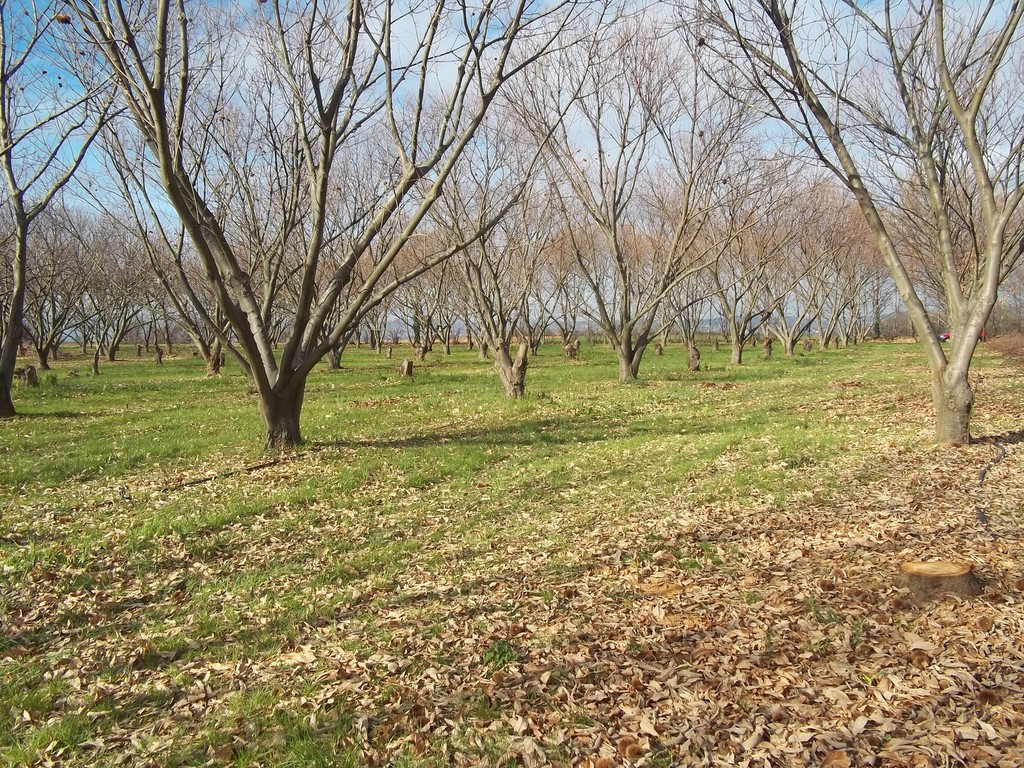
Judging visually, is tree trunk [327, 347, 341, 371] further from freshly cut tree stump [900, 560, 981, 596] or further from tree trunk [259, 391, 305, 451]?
freshly cut tree stump [900, 560, 981, 596]

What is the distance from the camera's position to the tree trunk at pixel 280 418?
993 cm

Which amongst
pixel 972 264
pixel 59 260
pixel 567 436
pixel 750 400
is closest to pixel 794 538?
pixel 567 436

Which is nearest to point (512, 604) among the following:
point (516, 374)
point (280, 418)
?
point (280, 418)

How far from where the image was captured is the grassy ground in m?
3.31

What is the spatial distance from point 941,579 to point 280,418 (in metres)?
8.94

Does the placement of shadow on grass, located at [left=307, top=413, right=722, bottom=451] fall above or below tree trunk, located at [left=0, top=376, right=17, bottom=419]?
below

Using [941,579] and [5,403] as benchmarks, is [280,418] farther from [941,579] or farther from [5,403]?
[941,579]

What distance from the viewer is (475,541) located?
249 inches

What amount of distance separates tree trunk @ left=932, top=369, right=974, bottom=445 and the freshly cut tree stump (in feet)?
16.7

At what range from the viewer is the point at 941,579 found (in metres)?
4.42

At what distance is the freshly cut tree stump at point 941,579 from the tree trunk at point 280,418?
8.59 metres

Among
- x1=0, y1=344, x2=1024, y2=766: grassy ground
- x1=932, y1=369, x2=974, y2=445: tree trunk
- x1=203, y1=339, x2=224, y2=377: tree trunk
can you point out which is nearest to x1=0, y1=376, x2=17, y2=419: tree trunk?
x1=0, y1=344, x2=1024, y2=766: grassy ground

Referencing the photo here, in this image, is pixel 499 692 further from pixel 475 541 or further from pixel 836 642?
pixel 475 541

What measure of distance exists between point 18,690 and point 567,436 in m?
8.64
